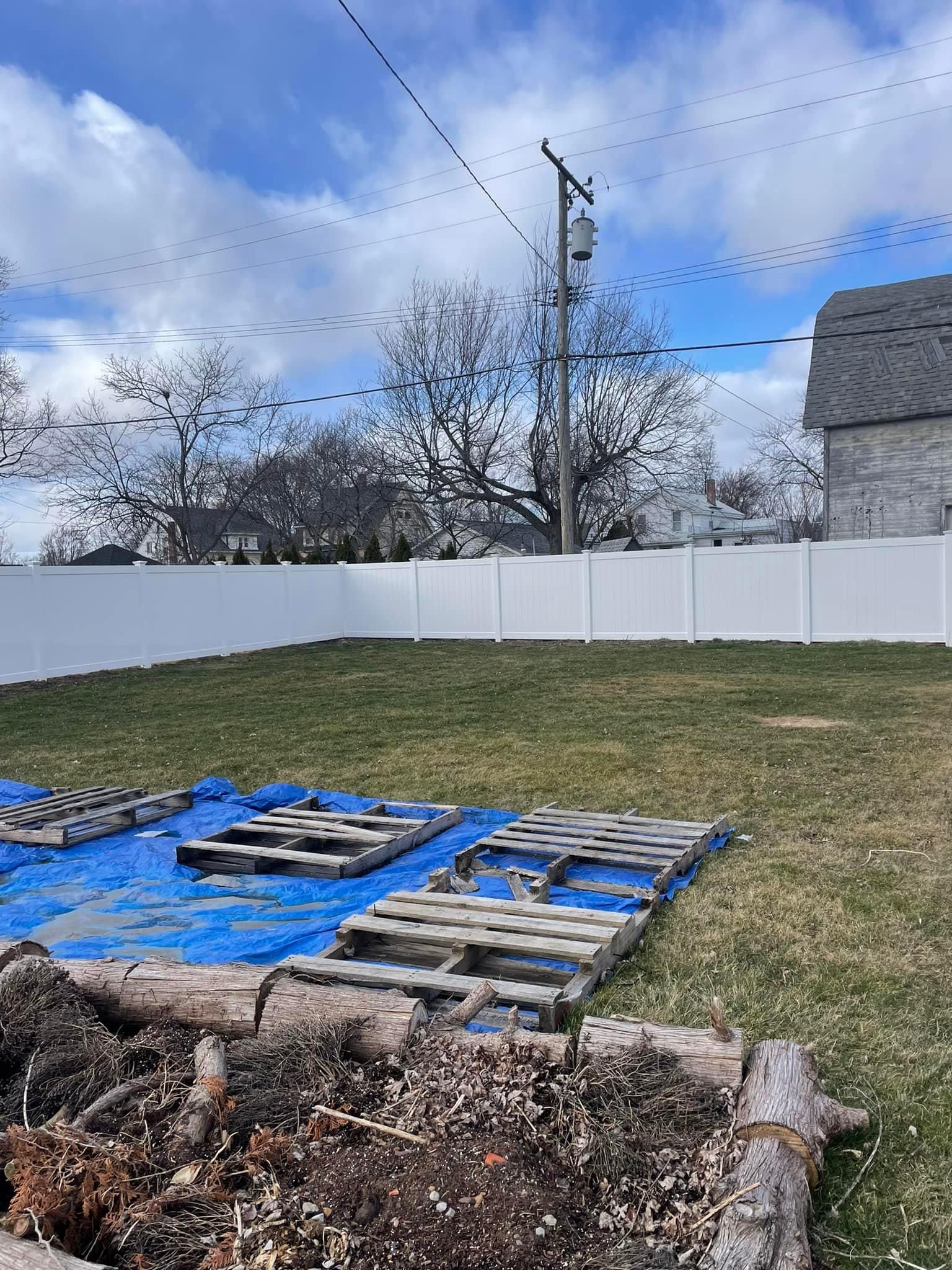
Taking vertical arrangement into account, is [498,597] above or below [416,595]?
below

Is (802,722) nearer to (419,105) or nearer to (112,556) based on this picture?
(419,105)

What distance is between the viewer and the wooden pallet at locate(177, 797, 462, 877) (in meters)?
4.86

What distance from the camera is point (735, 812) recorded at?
554 centimetres

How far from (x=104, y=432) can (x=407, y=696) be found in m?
24.3

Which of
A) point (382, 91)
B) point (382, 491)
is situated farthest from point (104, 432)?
point (382, 91)

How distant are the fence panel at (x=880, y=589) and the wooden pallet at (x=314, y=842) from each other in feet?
37.4

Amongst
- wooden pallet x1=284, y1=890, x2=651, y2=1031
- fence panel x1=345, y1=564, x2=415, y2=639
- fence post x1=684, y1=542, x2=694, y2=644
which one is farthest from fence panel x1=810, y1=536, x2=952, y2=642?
wooden pallet x1=284, y1=890, x2=651, y2=1031

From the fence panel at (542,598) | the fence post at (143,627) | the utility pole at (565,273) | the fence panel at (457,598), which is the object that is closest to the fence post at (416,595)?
the fence panel at (457,598)

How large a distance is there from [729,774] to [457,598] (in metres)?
12.6

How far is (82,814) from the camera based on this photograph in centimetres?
582

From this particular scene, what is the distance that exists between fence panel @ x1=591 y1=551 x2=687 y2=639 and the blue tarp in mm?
11357

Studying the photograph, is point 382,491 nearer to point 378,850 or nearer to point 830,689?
point 830,689

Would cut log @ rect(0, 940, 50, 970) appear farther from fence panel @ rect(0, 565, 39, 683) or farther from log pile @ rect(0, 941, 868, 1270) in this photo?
fence panel @ rect(0, 565, 39, 683)

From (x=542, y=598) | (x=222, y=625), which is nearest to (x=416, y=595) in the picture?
(x=542, y=598)
